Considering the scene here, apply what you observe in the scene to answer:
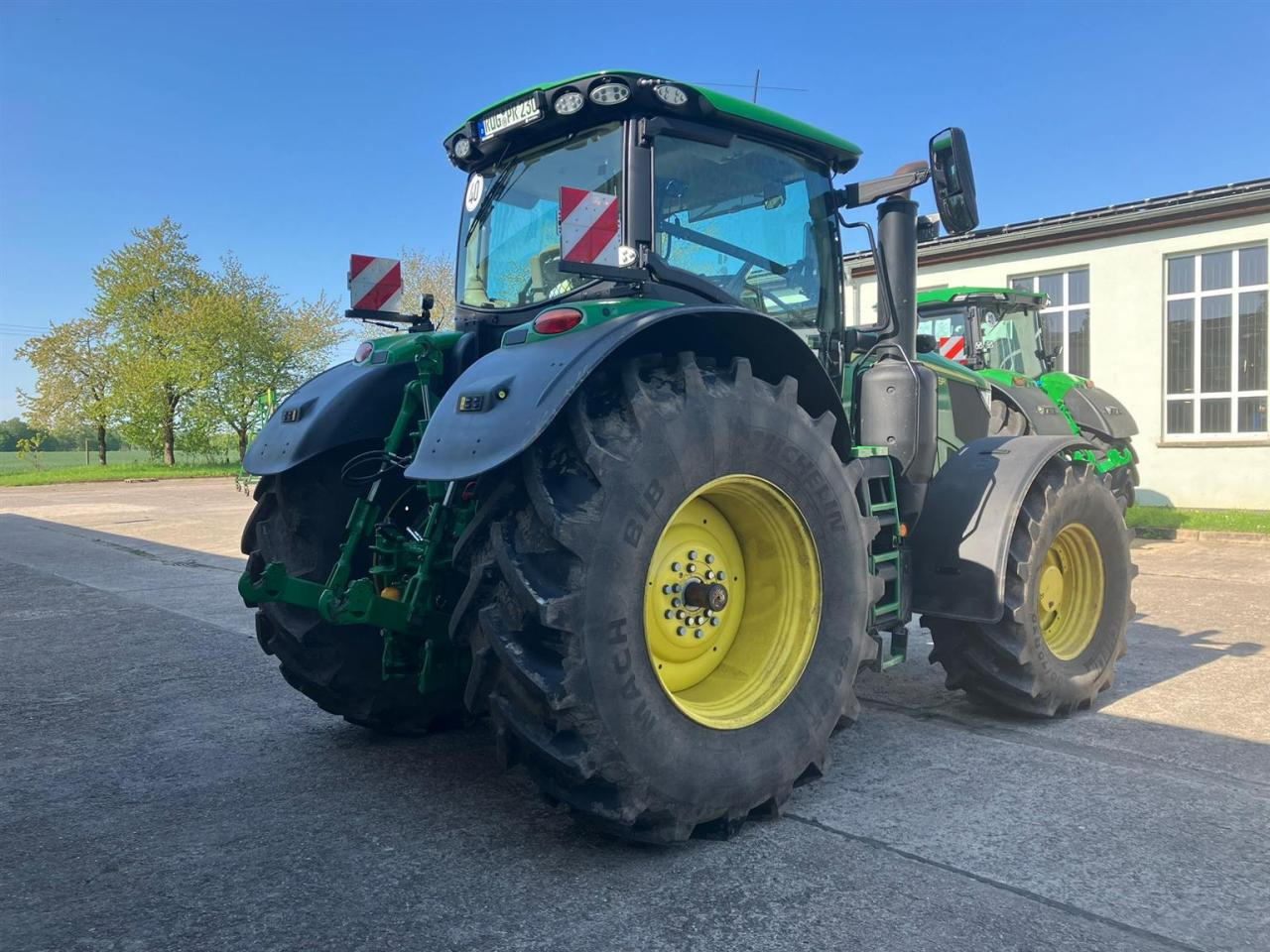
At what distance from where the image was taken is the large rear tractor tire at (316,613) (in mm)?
3881

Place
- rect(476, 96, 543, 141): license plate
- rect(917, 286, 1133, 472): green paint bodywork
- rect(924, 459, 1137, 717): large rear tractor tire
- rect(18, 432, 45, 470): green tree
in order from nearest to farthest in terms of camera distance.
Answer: rect(476, 96, 543, 141): license plate → rect(924, 459, 1137, 717): large rear tractor tire → rect(917, 286, 1133, 472): green paint bodywork → rect(18, 432, 45, 470): green tree

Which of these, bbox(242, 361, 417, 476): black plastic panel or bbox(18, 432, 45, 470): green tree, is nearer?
bbox(242, 361, 417, 476): black plastic panel

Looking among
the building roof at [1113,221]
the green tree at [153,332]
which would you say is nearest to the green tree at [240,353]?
the green tree at [153,332]

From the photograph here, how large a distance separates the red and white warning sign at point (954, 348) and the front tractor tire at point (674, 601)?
26.2 ft

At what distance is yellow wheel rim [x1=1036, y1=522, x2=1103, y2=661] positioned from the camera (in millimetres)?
4695

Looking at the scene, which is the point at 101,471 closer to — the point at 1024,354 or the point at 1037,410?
the point at 1024,354

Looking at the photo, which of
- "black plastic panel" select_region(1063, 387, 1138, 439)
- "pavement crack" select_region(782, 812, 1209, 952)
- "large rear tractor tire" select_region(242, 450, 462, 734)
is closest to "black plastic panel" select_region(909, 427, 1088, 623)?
"pavement crack" select_region(782, 812, 1209, 952)

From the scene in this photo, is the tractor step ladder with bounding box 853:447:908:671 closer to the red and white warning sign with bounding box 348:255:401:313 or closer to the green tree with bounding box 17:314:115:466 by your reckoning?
the red and white warning sign with bounding box 348:255:401:313

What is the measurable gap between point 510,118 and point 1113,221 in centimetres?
1469

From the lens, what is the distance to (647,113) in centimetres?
353

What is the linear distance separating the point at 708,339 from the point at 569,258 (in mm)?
636

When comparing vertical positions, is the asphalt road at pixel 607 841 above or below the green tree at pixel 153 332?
below

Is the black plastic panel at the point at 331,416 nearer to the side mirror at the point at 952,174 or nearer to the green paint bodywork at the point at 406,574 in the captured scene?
the green paint bodywork at the point at 406,574

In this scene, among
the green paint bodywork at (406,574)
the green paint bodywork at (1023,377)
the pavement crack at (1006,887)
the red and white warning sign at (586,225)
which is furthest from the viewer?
the green paint bodywork at (1023,377)
